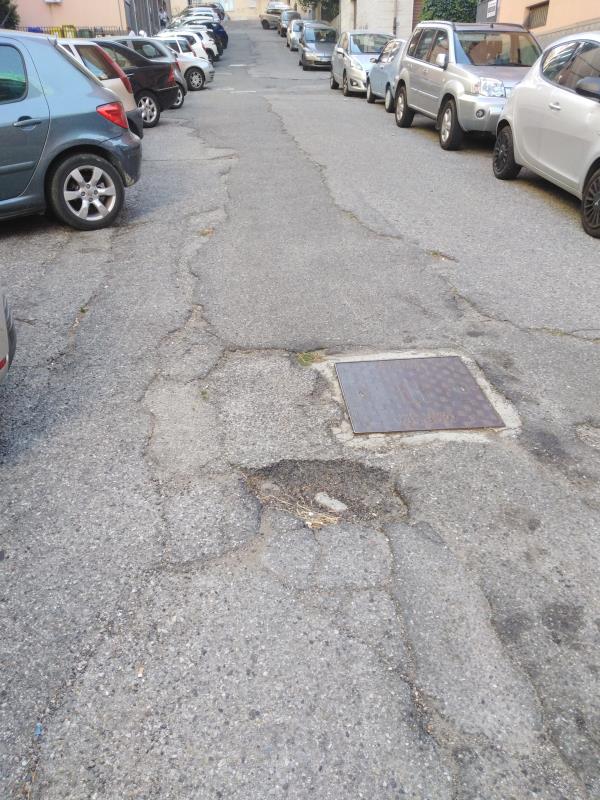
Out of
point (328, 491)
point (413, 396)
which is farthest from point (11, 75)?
point (328, 491)

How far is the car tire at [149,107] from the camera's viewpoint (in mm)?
14409

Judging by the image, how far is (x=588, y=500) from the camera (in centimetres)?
328

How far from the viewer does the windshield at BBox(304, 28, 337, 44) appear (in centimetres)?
3156

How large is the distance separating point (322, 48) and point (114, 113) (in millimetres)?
26288

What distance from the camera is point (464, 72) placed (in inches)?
434

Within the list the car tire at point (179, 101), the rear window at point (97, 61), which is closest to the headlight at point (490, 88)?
the rear window at point (97, 61)

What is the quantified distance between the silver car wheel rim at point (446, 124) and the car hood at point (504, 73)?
0.69m

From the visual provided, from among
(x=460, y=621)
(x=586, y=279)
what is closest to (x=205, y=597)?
(x=460, y=621)

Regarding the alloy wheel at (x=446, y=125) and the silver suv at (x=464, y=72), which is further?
the alloy wheel at (x=446, y=125)

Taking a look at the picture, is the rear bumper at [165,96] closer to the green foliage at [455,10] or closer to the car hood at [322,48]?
the car hood at [322,48]

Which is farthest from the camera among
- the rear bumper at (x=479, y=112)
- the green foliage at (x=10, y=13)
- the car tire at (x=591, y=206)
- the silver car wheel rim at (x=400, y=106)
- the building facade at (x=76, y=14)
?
the building facade at (x=76, y=14)

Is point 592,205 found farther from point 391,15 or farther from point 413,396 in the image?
point 391,15

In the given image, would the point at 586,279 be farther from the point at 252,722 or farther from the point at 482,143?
the point at 482,143

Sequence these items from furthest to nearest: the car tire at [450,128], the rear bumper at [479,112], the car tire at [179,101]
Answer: the car tire at [179,101], the car tire at [450,128], the rear bumper at [479,112]
